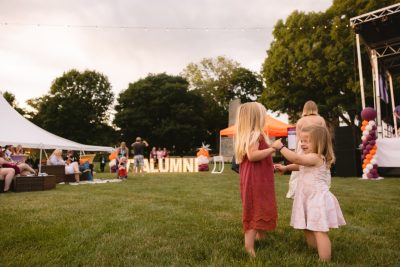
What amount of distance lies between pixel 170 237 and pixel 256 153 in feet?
4.42

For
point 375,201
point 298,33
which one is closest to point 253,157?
point 375,201

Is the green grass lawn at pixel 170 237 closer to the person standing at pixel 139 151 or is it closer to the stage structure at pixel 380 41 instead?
the stage structure at pixel 380 41

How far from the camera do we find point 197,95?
40.2 m

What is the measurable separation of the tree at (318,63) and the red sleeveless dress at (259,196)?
1924cm

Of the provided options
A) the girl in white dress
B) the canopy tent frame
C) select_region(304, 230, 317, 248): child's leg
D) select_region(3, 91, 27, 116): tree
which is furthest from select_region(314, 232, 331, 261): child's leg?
select_region(3, 91, 27, 116): tree

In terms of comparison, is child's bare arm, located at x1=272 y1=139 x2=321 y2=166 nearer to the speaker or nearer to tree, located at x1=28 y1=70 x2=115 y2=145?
the speaker

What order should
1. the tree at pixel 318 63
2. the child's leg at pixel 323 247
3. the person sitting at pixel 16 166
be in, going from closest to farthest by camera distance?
1. the child's leg at pixel 323 247
2. the person sitting at pixel 16 166
3. the tree at pixel 318 63

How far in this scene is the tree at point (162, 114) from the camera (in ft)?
124

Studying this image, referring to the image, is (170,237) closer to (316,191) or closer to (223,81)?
(316,191)

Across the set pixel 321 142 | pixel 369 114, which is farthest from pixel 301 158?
pixel 369 114

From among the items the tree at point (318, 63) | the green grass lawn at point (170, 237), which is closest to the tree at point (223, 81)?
the tree at point (318, 63)

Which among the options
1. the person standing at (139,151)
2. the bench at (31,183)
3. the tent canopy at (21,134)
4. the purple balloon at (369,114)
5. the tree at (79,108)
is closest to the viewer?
the bench at (31,183)

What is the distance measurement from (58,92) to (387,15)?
38.4 metres

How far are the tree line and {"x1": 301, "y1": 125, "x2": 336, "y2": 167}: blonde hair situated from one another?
21.4 metres
